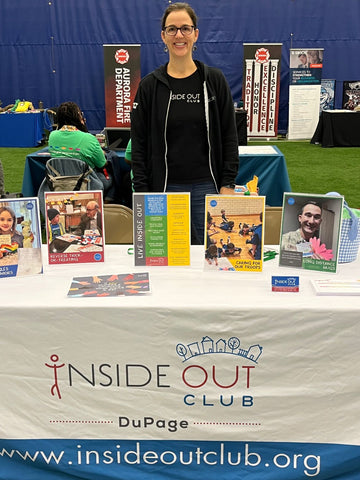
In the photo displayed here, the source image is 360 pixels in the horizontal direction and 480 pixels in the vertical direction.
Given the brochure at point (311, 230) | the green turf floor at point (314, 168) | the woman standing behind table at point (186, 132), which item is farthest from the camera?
the green turf floor at point (314, 168)

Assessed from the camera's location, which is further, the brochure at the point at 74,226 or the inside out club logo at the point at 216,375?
the brochure at the point at 74,226

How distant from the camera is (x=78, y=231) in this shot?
1542mm

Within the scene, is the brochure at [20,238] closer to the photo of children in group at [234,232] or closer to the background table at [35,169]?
the photo of children in group at [234,232]

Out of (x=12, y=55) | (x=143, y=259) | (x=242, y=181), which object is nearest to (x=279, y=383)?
(x=143, y=259)

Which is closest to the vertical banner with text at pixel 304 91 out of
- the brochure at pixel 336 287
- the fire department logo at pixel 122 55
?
the fire department logo at pixel 122 55

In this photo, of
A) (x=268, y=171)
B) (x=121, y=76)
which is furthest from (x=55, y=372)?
(x=121, y=76)

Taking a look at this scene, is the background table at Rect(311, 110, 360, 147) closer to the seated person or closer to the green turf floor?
the green turf floor

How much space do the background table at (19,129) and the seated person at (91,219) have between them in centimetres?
766

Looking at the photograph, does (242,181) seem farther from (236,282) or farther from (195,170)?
(236,282)

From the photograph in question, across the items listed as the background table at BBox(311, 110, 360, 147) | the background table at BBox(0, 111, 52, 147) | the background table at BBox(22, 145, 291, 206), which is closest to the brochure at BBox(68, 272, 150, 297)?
the background table at BBox(22, 145, 291, 206)

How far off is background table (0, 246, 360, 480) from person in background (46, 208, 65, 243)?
208 millimetres

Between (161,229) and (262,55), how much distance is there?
852 cm

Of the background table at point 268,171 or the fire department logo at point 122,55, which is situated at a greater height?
the fire department logo at point 122,55

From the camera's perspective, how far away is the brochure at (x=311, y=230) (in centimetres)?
143
